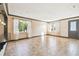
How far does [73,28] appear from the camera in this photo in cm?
306

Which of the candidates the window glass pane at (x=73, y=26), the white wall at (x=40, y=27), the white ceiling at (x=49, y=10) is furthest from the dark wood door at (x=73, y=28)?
the white wall at (x=40, y=27)

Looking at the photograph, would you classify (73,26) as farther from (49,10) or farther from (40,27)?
(40,27)

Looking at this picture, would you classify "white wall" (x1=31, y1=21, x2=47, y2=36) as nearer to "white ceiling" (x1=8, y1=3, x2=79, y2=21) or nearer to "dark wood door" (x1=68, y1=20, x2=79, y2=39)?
"white ceiling" (x1=8, y1=3, x2=79, y2=21)

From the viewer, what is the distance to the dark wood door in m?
2.95

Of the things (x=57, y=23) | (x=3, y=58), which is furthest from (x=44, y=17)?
(x=3, y=58)

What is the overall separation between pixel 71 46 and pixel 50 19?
4.03 feet

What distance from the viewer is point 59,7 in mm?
3377

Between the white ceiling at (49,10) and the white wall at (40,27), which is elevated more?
the white ceiling at (49,10)

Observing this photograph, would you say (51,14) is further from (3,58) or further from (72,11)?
(3,58)

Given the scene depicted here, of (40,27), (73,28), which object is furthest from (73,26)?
(40,27)

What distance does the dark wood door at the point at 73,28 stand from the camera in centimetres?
295

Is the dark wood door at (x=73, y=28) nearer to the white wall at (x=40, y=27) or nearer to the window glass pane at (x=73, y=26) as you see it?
the window glass pane at (x=73, y=26)

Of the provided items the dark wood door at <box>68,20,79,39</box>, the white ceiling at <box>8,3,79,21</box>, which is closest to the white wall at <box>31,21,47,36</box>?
the white ceiling at <box>8,3,79,21</box>

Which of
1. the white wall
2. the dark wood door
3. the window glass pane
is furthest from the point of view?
the white wall
